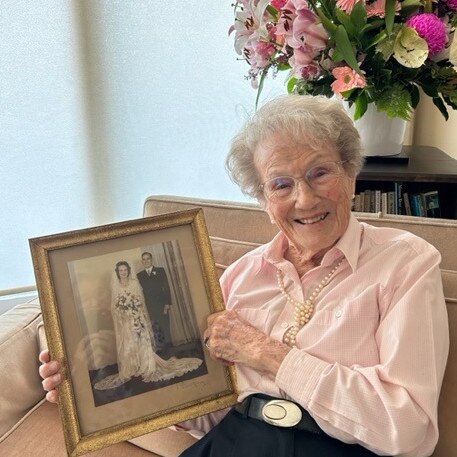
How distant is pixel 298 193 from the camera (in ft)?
3.51

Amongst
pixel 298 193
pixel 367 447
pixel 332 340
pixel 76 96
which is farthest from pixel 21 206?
pixel 367 447

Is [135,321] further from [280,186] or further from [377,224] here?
[377,224]

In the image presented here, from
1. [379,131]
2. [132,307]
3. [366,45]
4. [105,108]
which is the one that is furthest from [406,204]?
[105,108]

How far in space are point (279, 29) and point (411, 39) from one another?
1.14ft

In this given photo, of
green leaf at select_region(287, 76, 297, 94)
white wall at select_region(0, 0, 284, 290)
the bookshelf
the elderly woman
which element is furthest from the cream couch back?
white wall at select_region(0, 0, 284, 290)

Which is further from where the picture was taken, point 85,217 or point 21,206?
point 85,217

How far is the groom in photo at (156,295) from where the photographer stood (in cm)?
101

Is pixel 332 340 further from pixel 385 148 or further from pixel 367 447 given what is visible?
pixel 385 148

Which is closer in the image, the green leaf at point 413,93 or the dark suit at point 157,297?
the dark suit at point 157,297

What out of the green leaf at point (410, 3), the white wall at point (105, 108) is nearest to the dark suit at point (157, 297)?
the green leaf at point (410, 3)

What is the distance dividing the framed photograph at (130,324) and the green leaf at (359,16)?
66cm

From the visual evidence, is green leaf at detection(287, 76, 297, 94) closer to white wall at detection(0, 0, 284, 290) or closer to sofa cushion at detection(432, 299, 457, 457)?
white wall at detection(0, 0, 284, 290)

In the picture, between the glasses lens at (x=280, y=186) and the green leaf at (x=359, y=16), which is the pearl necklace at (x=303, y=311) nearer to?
the glasses lens at (x=280, y=186)

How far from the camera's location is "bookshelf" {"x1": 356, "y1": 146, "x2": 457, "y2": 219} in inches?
58.2
